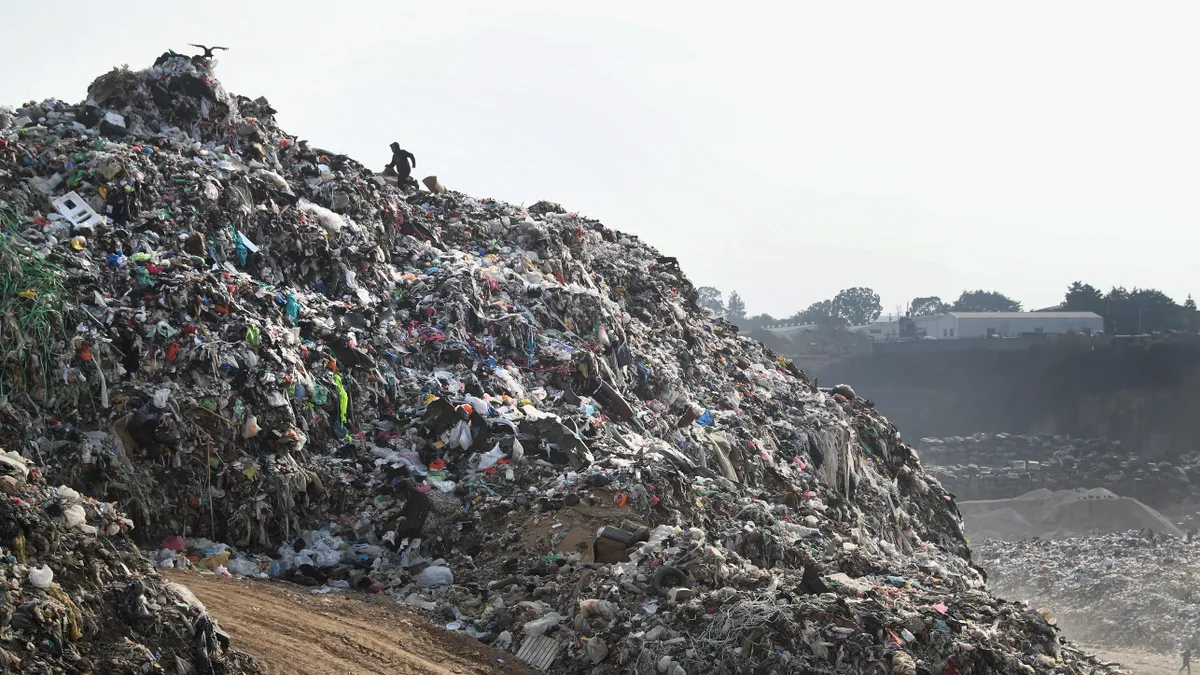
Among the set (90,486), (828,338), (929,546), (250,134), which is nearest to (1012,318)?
(828,338)

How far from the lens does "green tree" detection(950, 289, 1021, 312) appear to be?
71.3 metres

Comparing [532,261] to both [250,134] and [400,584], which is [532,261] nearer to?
[250,134]

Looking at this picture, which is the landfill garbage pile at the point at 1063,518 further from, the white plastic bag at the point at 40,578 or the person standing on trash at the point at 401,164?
the white plastic bag at the point at 40,578

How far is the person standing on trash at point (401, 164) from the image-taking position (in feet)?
39.1

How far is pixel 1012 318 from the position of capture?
1863 inches

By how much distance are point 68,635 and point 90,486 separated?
119 inches

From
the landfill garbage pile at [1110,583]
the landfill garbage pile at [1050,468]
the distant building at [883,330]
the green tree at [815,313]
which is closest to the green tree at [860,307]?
the green tree at [815,313]

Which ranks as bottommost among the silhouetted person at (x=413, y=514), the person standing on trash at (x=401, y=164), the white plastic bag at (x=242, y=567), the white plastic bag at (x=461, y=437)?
the white plastic bag at (x=242, y=567)

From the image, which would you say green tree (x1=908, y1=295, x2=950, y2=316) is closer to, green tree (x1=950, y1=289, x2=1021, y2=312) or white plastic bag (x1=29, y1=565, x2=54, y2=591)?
green tree (x1=950, y1=289, x2=1021, y2=312)

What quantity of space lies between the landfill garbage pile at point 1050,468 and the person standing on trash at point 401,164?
20149 mm

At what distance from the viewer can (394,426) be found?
7.78 meters

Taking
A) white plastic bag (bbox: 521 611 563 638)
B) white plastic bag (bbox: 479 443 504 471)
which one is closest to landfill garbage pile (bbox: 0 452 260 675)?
white plastic bag (bbox: 521 611 563 638)

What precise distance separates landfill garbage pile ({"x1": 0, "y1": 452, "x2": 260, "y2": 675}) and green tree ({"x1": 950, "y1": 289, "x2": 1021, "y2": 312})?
Result: 240ft

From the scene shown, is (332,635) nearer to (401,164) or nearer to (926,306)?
(401,164)
